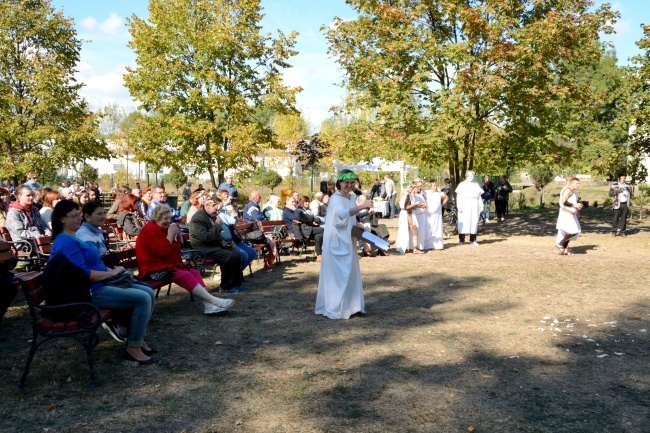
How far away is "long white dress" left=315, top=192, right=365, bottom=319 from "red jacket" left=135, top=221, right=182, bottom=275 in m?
2.00

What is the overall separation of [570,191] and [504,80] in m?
3.60

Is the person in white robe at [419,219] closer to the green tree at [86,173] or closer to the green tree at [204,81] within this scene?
the green tree at [204,81]

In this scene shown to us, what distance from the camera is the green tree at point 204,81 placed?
21141 millimetres

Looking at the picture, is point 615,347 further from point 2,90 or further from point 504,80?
point 2,90

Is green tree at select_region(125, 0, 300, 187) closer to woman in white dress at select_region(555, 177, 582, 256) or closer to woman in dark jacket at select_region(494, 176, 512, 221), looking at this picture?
woman in dark jacket at select_region(494, 176, 512, 221)

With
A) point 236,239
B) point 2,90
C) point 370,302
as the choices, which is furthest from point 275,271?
point 2,90

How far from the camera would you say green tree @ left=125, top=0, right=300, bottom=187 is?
21.1 meters

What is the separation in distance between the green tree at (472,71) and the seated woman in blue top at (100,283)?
11.5 m

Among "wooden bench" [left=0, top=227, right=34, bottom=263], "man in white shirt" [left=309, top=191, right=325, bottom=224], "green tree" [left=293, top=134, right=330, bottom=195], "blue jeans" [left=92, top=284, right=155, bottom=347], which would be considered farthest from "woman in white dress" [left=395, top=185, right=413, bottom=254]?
"green tree" [left=293, top=134, right=330, bottom=195]

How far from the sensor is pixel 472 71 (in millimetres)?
15320

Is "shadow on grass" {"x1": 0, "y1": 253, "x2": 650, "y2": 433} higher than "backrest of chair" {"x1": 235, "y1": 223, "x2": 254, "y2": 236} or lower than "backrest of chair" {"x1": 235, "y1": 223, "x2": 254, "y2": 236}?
lower

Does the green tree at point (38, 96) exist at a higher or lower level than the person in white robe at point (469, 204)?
higher

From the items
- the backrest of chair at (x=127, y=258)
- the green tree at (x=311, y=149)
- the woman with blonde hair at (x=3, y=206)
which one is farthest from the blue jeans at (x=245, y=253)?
the green tree at (x=311, y=149)

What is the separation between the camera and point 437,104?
54.4ft
